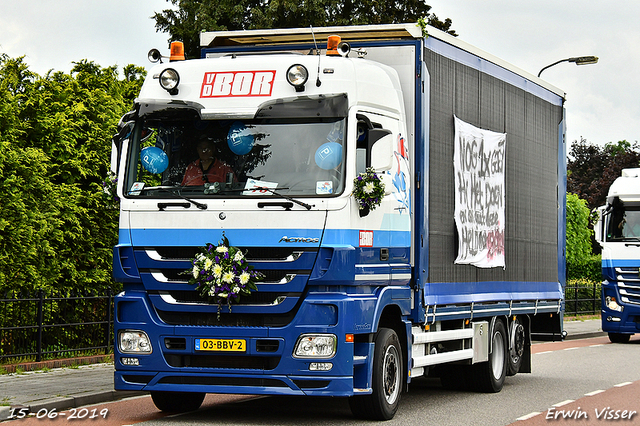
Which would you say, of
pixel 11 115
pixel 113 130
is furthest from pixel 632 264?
pixel 11 115

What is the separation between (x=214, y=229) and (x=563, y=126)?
851cm

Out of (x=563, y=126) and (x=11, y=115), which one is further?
(x=563, y=126)

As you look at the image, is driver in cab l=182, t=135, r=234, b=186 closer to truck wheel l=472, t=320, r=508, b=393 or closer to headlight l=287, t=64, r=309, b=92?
headlight l=287, t=64, r=309, b=92

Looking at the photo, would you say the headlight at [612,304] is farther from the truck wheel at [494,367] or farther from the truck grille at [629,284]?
the truck wheel at [494,367]

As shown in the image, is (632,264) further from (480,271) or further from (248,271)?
(248,271)

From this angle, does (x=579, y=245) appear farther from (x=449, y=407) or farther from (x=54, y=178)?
(x=449, y=407)

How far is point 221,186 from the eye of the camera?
988cm

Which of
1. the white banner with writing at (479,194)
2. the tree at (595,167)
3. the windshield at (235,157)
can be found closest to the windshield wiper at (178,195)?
the windshield at (235,157)

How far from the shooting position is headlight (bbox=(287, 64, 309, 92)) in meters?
9.92

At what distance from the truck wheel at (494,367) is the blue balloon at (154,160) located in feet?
18.5

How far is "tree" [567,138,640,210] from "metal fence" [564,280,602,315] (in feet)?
93.9

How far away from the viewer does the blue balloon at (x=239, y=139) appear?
32.6 feet

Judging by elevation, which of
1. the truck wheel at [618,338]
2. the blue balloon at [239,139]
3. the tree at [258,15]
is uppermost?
the tree at [258,15]

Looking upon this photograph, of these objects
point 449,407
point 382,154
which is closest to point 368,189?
point 382,154
